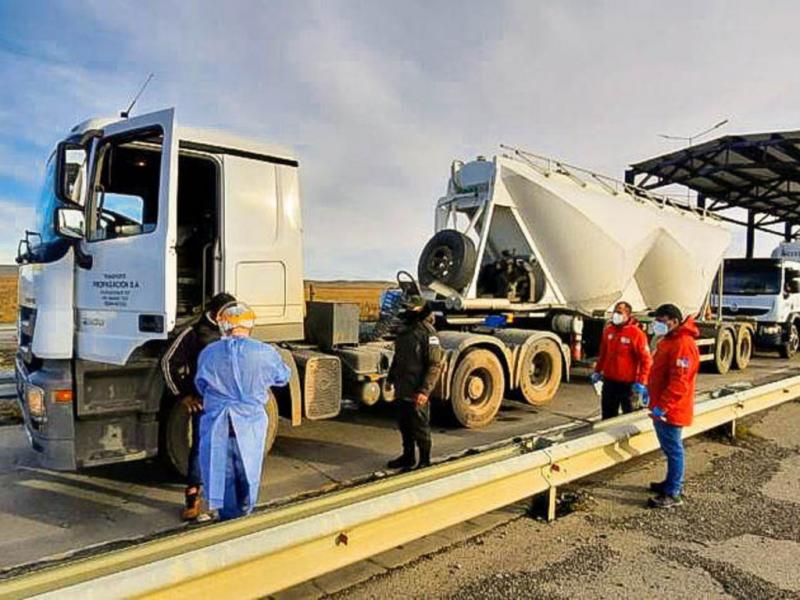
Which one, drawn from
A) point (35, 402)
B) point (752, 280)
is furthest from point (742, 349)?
point (35, 402)

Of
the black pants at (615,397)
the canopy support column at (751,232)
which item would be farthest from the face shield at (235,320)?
the canopy support column at (751,232)

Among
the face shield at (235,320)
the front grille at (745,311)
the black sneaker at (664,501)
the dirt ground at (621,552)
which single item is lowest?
the dirt ground at (621,552)

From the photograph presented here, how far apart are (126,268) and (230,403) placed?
1677 millimetres

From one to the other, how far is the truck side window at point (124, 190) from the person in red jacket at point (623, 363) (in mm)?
4484

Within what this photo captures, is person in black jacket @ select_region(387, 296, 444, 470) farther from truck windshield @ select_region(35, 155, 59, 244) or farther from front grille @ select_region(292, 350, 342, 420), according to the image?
truck windshield @ select_region(35, 155, 59, 244)

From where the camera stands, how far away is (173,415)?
16.0 feet

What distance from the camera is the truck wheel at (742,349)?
13188mm

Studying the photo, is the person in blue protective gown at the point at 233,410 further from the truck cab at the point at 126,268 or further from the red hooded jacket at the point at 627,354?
the red hooded jacket at the point at 627,354

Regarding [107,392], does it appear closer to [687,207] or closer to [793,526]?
[793,526]

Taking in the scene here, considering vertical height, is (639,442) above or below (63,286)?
below

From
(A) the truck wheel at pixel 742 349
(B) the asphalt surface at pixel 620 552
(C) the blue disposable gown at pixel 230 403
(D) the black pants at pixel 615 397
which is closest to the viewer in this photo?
(B) the asphalt surface at pixel 620 552

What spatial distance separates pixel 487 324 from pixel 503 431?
1.64m

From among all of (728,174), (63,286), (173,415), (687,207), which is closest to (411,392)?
(173,415)

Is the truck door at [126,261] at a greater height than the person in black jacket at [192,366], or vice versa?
the truck door at [126,261]
